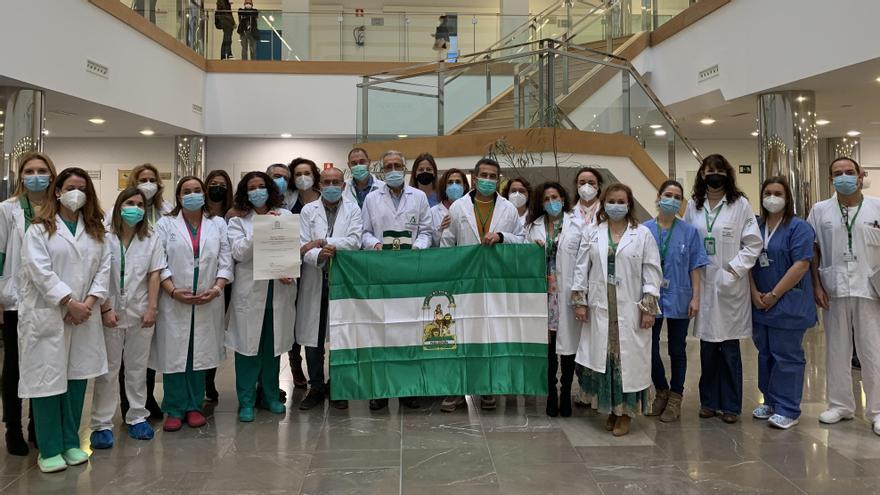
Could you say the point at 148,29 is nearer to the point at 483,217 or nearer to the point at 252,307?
the point at 252,307

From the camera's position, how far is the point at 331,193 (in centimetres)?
503

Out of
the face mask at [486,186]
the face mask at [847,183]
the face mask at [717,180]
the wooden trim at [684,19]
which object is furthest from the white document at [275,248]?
the wooden trim at [684,19]

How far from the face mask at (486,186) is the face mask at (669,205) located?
1.27 metres

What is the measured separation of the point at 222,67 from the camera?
14438mm

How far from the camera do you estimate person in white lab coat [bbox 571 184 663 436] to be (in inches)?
171

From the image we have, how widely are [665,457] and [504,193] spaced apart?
2583 mm

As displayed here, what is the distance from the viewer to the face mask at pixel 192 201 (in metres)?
4.59

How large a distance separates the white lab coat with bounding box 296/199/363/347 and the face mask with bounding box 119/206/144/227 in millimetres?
1226

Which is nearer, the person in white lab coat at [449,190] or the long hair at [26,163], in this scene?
the long hair at [26,163]

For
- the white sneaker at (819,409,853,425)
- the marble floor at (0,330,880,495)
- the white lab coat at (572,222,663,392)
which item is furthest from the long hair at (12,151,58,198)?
the white sneaker at (819,409,853,425)

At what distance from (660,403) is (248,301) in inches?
129

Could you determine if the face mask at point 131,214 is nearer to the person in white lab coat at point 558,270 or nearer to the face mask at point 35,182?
the face mask at point 35,182

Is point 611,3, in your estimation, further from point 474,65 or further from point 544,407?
point 544,407

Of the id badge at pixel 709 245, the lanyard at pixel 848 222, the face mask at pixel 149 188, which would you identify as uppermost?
the face mask at pixel 149 188
